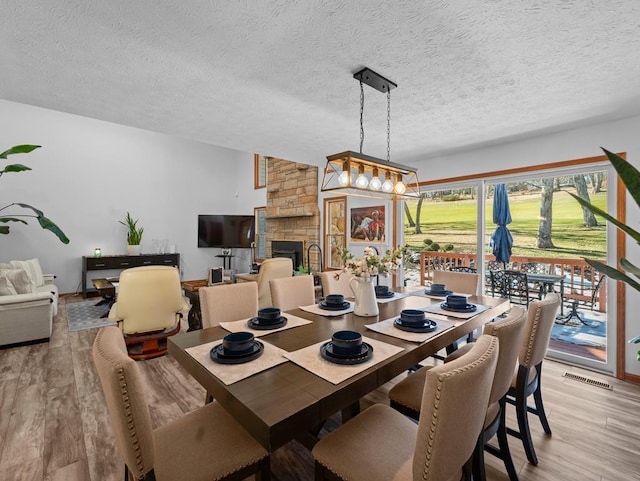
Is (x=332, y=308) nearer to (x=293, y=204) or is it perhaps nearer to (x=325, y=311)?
(x=325, y=311)

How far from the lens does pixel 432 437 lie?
903 mm

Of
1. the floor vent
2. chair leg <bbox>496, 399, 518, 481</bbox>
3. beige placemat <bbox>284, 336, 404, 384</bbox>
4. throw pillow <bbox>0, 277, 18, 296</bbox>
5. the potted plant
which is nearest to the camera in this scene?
beige placemat <bbox>284, 336, 404, 384</bbox>

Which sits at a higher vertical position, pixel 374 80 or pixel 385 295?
pixel 374 80

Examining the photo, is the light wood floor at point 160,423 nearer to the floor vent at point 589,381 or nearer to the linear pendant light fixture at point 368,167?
the floor vent at point 589,381

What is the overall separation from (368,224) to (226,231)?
166 inches

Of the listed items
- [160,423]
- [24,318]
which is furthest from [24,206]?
[160,423]

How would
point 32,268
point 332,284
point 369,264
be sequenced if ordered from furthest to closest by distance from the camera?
point 32,268 → point 332,284 → point 369,264

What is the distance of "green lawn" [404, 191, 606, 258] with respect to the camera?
147 inches

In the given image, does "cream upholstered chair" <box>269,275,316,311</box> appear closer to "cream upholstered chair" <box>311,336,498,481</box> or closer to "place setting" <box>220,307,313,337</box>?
"place setting" <box>220,307,313,337</box>

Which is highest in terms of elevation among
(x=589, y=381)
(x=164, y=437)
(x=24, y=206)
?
(x=24, y=206)

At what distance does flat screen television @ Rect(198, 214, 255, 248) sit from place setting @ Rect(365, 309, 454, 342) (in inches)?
246

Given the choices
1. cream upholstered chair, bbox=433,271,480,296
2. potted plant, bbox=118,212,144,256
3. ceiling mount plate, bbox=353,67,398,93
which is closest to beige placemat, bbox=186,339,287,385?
ceiling mount plate, bbox=353,67,398,93

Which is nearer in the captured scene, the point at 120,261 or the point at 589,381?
the point at 589,381

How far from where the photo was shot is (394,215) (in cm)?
470
